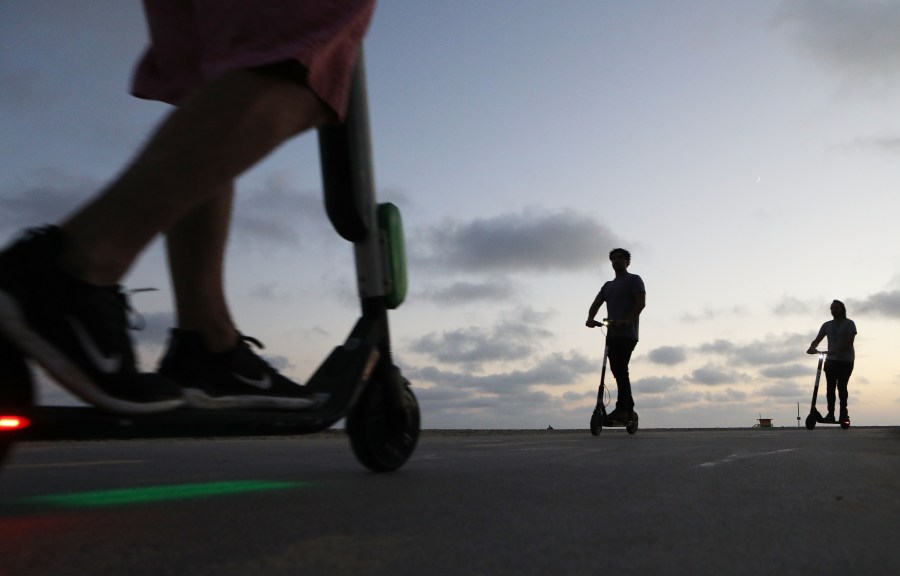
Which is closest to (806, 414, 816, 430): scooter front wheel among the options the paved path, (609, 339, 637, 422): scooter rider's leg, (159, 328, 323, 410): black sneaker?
(609, 339, 637, 422): scooter rider's leg

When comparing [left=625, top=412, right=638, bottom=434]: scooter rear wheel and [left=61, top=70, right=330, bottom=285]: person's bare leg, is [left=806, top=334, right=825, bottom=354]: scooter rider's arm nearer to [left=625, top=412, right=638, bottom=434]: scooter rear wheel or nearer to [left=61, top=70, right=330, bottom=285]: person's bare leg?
[left=625, top=412, right=638, bottom=434]: scooter rear wheel

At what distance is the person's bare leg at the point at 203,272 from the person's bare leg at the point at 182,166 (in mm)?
526

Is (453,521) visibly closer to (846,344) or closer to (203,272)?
(203,272)

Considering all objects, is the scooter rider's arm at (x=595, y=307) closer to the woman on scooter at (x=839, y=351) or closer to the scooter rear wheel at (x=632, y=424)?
the scooter rear wheel at (x=632, y=424)

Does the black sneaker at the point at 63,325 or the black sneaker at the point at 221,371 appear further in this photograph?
the black sneaker at the point at 221,371

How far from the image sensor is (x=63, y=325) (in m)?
1.54

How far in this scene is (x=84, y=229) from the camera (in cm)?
159

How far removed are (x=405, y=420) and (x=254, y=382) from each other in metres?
0.80

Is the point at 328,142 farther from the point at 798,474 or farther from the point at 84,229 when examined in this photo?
the point at 798,474

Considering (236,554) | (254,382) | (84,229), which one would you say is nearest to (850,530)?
(236,554)

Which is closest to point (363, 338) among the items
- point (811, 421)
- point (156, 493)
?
point (156, 493)

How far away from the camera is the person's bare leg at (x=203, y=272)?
2.19 meters

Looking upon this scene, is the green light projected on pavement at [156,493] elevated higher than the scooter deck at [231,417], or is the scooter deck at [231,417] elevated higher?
the scooter deck at [231,417]

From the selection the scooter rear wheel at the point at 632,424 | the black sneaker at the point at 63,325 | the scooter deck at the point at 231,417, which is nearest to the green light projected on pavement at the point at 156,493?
the scooter deck at the point at 231,417
